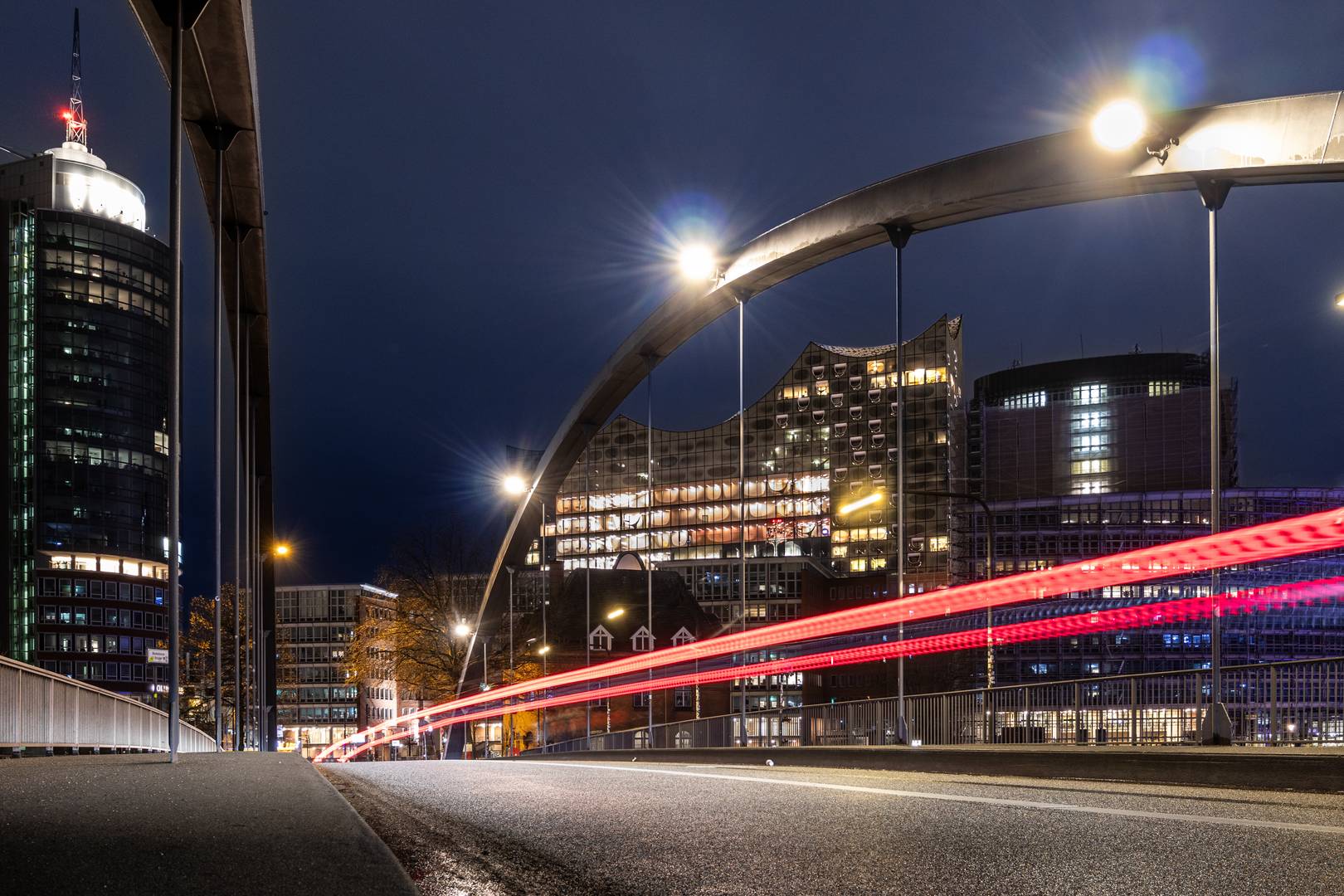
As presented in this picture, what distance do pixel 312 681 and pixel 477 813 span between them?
151 metres

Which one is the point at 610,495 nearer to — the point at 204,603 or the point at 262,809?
the point at 204,603

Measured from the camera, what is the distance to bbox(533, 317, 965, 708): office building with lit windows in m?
116

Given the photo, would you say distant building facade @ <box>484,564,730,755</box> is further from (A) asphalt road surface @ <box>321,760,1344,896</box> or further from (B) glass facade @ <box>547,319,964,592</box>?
(A) asphalt road surface @ <box>321,760,1344,896</box>

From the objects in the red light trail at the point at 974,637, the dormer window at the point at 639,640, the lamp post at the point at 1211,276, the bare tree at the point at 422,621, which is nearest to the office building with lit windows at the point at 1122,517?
the dormer window at the point at 639,640

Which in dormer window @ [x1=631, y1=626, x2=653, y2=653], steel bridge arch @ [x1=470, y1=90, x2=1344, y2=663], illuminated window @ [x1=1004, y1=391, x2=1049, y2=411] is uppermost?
illuminated window @ [x1=1004, y1=391, x2=1049, y2=411]

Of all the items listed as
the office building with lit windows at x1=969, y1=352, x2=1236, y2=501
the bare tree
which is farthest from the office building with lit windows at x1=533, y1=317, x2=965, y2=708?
the bare tree

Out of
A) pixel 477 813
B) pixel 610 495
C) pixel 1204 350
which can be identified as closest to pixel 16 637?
pixel 610 495

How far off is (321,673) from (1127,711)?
5686 inches

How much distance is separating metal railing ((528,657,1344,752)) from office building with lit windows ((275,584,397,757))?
4990 inches

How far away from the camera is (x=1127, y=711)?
599 inches

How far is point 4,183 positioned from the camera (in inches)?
4956

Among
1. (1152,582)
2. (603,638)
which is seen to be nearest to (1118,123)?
(603,638)

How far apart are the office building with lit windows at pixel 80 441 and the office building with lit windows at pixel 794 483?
4190cm

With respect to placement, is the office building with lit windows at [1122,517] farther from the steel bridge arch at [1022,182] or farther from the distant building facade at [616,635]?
the steel bridge arch at [1022,182]
